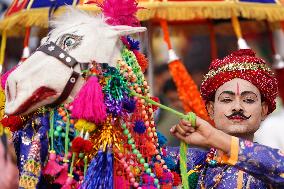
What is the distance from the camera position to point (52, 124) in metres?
2.90

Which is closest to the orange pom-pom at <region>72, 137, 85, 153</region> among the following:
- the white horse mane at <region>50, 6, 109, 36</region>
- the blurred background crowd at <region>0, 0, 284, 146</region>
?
the white horse mane at <region>50, 6, 109, 36</region>

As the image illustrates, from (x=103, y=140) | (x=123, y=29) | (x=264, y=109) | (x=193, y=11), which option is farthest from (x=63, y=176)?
(x=193, y=11)

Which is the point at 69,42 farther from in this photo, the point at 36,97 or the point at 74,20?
the point at 36,97

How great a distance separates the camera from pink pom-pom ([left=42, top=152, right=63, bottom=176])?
2.83 metres

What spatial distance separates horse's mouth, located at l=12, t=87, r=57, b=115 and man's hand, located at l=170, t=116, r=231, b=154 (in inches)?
18.2

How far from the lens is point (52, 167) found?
2.84 m

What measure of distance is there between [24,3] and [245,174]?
2.19 meters

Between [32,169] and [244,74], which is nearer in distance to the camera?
[32,169]

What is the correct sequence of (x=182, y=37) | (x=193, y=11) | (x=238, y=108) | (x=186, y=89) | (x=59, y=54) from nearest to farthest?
(x=59, y=54) → (x=238, y=108) → (x=193, y=11) → (x=186, y=89) → (x=182, y=37)

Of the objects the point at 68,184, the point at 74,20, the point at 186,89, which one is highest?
the point at 186,89

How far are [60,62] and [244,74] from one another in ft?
2.62

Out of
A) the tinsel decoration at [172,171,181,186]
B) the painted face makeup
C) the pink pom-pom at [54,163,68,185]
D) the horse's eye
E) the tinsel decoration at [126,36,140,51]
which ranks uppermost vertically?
the tinsel decoration at [126,36,140,51]

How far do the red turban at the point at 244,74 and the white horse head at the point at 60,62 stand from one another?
0.50m

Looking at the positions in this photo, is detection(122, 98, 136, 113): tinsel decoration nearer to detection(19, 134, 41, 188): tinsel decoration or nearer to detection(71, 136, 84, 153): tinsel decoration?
detection(71, 136, 84, 153): tinsel decoration
